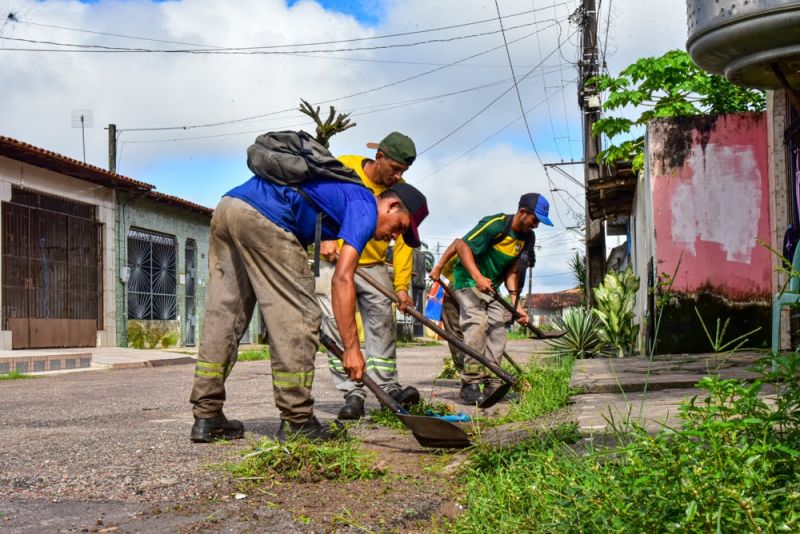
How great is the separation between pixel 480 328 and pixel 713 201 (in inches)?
178

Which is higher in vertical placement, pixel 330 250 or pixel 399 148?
pixel 399 148

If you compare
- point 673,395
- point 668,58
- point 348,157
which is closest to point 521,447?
point 673,395

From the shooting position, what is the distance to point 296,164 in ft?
13.1

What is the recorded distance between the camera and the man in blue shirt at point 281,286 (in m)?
3.87

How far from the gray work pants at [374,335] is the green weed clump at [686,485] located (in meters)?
2.83

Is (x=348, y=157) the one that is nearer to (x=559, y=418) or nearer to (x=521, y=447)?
(x=559, y=418)

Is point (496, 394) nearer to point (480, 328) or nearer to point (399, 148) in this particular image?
point (480, 328)

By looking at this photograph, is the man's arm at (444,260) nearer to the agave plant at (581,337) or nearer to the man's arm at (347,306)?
the man's arm at (347,306)

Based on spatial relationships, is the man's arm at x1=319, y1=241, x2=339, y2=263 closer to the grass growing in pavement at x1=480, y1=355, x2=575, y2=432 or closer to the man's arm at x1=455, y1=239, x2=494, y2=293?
the grass growing in pavement at x1=480, y1=355, x2=575, y2=432

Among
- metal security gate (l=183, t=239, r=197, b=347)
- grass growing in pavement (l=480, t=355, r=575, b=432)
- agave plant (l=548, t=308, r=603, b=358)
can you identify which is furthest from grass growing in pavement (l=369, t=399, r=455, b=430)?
metal security gate (l=183, t=239, r=197, b=347)

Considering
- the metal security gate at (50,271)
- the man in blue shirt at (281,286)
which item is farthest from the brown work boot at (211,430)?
the metal security gate at (50,271)

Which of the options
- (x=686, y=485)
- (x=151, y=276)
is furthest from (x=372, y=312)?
(x=151, y=276)

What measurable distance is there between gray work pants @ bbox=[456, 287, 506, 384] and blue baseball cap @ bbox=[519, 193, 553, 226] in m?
0.72

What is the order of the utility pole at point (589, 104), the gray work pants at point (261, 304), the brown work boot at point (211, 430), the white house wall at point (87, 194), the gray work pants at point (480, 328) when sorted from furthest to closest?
the utility pole at point (589, 104) < the white house wall at point (87, 194) < the gray work pants at point (480, 328) < the brown work boot at point (211, 430) < the gray work pants at point (261, 304)
